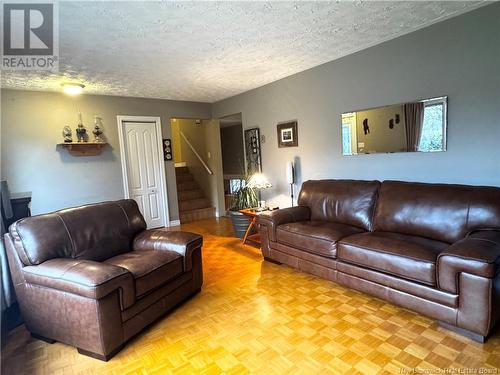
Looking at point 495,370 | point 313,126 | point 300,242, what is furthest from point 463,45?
point 495,370

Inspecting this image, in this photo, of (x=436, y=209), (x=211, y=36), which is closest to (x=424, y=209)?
(x=436, y=209)

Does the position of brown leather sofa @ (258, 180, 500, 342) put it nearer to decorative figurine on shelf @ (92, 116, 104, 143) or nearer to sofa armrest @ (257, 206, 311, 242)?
sofa armrest @ (257, 206, 311, 242)

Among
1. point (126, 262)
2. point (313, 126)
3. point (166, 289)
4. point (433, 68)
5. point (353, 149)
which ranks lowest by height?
point (166, 289)

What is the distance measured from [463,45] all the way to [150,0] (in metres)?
2.65

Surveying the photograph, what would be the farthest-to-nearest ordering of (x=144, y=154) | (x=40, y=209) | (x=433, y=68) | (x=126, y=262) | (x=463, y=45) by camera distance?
(x=144, y=154)
(x=40, y=209)
(x=433, y=68)
(x=463, y=45)
(x=126, y=262)

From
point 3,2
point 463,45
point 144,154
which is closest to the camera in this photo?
point 3,2

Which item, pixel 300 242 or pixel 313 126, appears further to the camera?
pixel 313 126

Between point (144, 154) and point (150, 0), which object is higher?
point (150, 0)

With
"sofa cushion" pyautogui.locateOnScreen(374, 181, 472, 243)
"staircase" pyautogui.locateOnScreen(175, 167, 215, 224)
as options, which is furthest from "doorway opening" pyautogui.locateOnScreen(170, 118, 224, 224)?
"sofa cushion" pyautogui.locateOnScreen(374, 181, 472, 243)

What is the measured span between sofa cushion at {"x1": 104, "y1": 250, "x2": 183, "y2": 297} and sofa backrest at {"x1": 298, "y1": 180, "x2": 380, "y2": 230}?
69.6 inches

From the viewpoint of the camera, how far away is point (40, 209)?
4395 mm

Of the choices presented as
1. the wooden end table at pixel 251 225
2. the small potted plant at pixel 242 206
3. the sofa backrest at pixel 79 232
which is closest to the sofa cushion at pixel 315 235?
the wooden end table at pixel 251 225

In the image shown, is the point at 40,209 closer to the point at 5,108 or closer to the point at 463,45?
the point at 5,108

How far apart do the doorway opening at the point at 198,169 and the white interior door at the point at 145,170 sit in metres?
0.65
